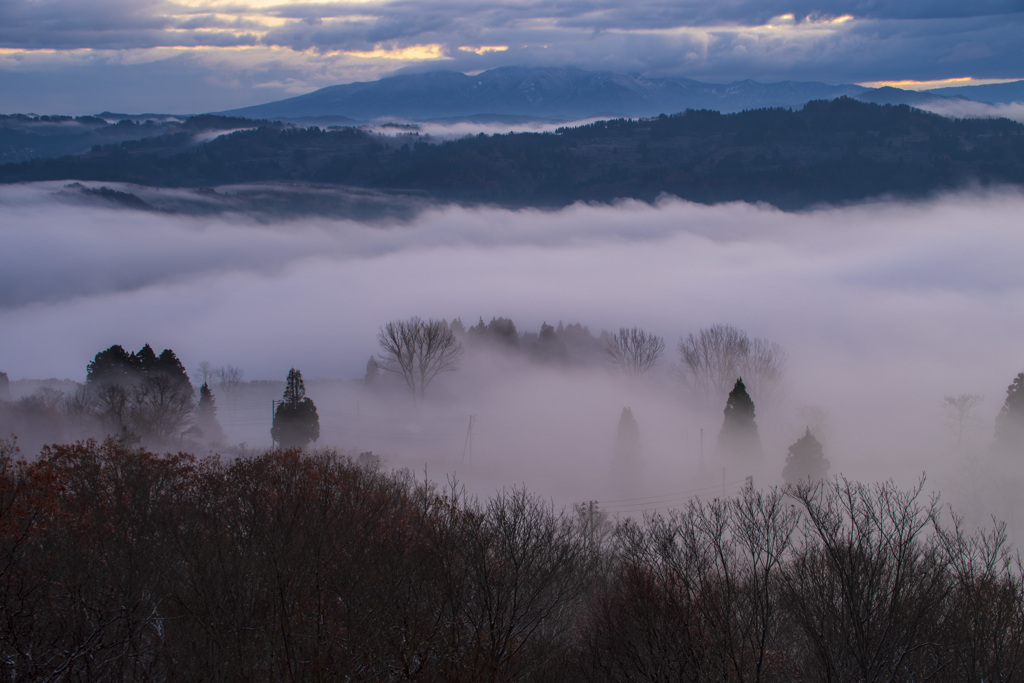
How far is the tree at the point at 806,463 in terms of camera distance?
1820 inches

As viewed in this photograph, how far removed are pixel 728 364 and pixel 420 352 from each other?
98.7 ft

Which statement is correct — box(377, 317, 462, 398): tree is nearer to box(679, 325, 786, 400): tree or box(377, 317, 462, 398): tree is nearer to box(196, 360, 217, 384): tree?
box(679, 325, 786, 400): tree

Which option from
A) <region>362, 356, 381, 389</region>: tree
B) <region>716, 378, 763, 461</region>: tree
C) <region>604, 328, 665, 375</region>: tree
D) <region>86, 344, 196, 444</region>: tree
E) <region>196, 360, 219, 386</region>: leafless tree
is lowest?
<region>196, 360, 219, 386</region>: leafless tree

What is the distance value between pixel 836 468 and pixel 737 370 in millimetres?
20208

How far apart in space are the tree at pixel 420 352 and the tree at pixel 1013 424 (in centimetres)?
4887

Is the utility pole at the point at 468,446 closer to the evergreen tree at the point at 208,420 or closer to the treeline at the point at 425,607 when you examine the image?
the evergreen tree at the point at 208,420

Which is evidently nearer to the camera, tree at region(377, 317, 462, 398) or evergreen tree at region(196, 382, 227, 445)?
evergreen tree at region(196, 382, 227, 445)

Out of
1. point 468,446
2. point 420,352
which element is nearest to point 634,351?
point 420,352

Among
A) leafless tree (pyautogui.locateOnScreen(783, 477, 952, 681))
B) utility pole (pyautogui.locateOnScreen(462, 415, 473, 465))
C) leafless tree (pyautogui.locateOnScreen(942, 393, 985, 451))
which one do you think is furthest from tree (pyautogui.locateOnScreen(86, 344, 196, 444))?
leafless tree (pyautogui.locateOnScreen(942, 393, 985, 451))

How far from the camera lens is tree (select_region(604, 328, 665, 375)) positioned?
8912 centimetres

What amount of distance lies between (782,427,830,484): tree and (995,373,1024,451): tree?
1362 centimetres

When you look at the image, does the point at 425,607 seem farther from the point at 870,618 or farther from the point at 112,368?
the point at 112,368

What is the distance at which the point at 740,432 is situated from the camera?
54.2 meters

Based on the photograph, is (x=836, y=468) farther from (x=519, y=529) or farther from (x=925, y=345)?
(x=925, y=345)
